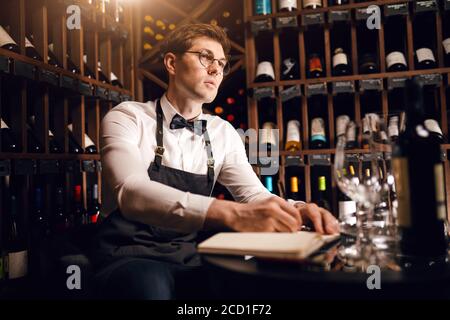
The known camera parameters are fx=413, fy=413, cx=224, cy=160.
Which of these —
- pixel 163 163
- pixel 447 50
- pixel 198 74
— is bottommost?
pixel 163 163

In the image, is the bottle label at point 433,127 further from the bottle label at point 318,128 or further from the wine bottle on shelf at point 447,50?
the bottle label at point 318,128

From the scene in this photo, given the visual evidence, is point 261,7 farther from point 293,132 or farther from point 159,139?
point 159,139

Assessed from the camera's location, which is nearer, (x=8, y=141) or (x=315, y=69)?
(x=8, y=141)

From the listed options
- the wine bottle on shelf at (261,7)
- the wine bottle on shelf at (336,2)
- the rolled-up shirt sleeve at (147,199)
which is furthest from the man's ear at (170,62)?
the wine bottle on shelf at (336,2)

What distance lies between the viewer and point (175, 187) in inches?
56.2

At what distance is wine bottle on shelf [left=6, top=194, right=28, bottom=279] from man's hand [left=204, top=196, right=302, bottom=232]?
45.8 inches

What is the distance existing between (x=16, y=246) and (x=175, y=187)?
987 millimetres

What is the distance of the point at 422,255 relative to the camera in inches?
33.2

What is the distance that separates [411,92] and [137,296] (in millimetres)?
795

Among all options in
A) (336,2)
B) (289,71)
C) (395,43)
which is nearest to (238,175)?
(289,71)

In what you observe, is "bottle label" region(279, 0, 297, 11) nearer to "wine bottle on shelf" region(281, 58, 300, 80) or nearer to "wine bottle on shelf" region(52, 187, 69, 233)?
"wine bottle on shelf" region(281, 58, 300, 80)

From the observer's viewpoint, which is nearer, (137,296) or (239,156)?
(137,296)

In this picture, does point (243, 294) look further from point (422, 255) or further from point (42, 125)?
point (42, 125)
